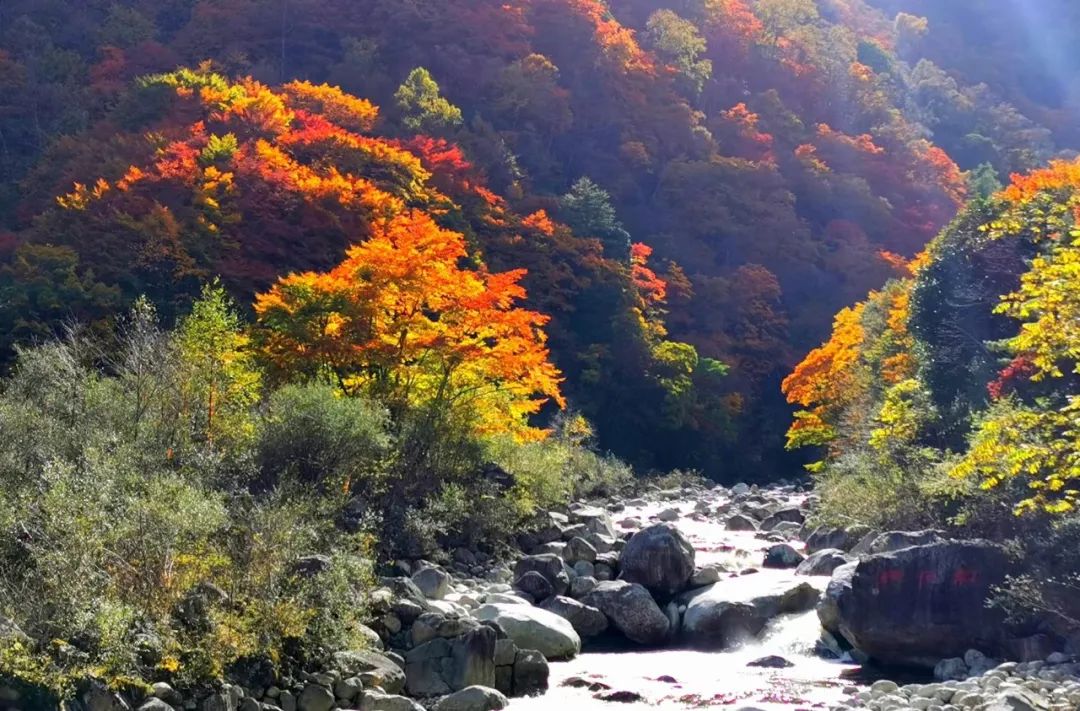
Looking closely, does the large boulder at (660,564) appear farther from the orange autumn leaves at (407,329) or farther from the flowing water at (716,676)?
the orange autumn leaves at (407,329)

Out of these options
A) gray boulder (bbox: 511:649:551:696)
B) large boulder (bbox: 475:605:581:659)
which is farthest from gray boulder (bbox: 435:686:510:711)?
large boulder (bbox: 475:605:581:659)

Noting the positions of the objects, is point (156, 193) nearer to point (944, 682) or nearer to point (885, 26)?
point (944, 682)

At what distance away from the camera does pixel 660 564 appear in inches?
850

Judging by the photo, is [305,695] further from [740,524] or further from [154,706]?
[740,524]

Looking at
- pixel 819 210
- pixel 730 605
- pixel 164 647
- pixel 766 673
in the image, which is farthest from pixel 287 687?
pixel 819 210

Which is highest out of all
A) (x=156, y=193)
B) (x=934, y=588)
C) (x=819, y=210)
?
(x=819, y=210)

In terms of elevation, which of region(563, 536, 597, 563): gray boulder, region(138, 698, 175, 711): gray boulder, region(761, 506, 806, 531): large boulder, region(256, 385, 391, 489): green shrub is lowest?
region(138, 698, 175, 711): gray boulder

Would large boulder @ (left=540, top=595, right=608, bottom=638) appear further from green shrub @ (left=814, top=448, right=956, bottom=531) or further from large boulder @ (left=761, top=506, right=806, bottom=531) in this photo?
large boulder @ (left=761, top=506, right=806, bottom=531)

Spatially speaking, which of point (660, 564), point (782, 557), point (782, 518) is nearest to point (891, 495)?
point (782, 557)

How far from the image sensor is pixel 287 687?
13.5 m

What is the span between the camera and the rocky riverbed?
46.1ft

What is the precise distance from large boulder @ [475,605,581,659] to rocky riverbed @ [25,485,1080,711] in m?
0.03

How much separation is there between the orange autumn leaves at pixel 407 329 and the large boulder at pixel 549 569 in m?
4.82

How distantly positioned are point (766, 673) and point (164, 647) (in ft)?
30.2
